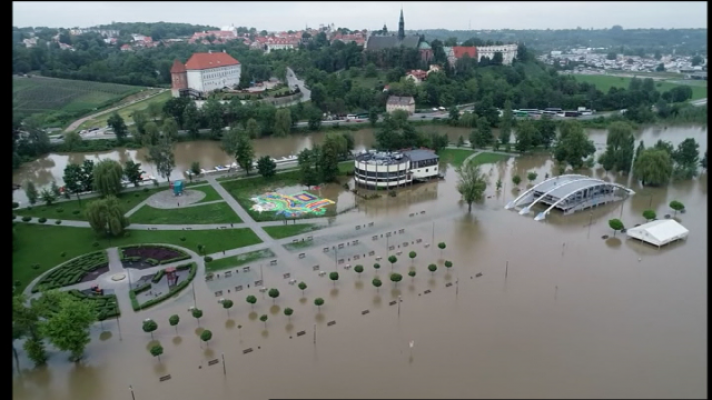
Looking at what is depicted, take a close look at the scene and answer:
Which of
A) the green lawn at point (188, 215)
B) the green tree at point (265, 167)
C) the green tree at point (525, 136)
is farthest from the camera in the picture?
the green tree at point (525, 136)

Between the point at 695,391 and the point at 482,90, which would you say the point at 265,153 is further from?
the point at 695,391

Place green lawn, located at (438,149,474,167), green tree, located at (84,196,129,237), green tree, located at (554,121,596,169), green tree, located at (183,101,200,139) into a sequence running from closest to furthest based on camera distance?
green tree, located at (84,196,129,237) < green tree, located at (554,121,596,169) < green lawn, located at (438,149,474,167) < green tree, located at (183,101,200,139)

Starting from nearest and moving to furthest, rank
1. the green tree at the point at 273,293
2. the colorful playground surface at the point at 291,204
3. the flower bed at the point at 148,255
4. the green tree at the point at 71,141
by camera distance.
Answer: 1. the green tree at the point at 273,293
2. the flower bed at the point at 148,255
3. the colorful playground surface at the point at 291,204
4. the green tree at the point at 71,141

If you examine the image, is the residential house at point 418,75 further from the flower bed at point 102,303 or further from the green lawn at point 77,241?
the flower bed at point 102,303

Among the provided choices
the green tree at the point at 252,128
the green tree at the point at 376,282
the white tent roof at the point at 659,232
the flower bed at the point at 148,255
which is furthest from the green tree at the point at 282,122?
the white tent roof at the point at 659,232

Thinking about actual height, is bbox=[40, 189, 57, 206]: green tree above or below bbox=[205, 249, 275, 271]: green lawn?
above

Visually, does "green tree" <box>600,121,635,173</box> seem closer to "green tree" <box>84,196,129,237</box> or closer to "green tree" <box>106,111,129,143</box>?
"green tree" <box>84,196,129,237</box>

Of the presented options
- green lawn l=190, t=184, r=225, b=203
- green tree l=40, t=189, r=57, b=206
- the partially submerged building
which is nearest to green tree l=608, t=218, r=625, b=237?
the partially submerged building
